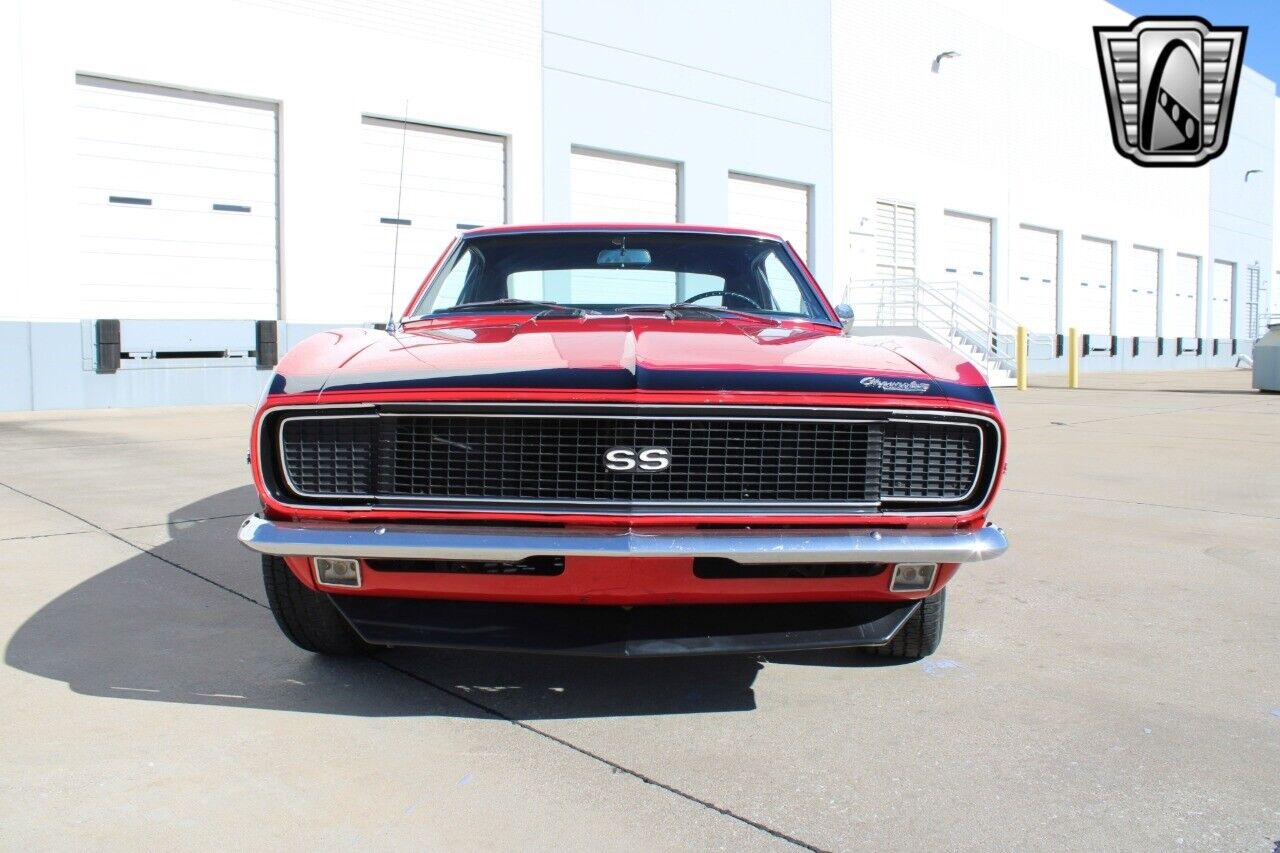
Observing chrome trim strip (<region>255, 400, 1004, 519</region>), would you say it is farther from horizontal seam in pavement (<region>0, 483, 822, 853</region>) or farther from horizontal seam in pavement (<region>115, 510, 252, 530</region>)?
horizontal seam in pavement (<region>115, 510, 252, 530</region>)

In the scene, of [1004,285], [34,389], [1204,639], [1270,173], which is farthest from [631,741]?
[1270,173]

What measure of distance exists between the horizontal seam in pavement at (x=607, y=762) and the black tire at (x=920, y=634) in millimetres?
952

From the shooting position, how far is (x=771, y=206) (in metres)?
20.0

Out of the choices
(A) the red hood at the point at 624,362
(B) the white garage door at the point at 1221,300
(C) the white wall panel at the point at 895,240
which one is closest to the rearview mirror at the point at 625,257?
(A) the red hood at the point at 624,362

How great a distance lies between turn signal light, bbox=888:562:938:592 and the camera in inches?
100

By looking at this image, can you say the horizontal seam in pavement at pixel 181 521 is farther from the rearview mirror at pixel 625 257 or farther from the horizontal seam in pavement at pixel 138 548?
the rearview mirror at pixel 625 257

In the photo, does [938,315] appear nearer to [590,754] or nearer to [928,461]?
[928,461]

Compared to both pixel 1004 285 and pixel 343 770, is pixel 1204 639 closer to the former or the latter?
pixel 343 770

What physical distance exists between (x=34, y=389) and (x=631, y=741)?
11.6 m

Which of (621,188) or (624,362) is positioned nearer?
(624,362)

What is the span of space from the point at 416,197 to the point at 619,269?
11519 mm

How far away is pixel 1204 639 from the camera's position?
3396 mm

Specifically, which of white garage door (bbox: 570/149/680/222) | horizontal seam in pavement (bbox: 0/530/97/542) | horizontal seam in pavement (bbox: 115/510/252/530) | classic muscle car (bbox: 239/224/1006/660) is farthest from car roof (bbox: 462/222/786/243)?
white garage door (bbox: 570/149/680/222)

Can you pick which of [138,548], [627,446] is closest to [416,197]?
[138,548]
